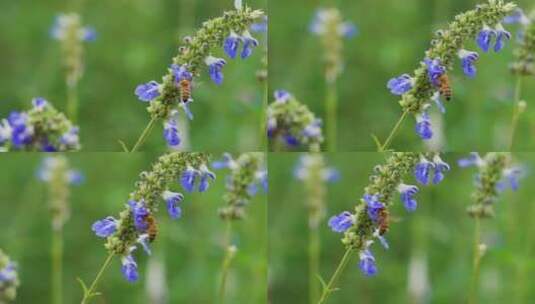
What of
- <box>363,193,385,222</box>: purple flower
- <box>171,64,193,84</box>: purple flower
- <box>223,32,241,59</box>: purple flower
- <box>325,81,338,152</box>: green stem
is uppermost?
<box>223,32,241,59</box>: purple flower

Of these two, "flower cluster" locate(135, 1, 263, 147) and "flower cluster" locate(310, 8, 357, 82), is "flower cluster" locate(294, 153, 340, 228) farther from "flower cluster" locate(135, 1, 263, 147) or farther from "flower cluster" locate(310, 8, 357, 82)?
"flower cluster" locate(135, 1, 263, 147)

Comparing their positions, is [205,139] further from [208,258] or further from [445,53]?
[445,53]

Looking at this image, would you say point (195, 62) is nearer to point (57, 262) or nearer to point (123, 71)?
point (123, 71)

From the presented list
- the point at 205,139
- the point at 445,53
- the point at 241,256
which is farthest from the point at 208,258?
Result: the point at 445,53

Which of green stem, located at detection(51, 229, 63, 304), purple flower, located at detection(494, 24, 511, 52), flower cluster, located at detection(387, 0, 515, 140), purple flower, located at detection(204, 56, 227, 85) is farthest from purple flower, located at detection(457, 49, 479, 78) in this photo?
green stem, located at detection(51, 229, 63, 304)

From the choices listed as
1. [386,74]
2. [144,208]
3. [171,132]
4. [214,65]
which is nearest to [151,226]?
[144,208]
